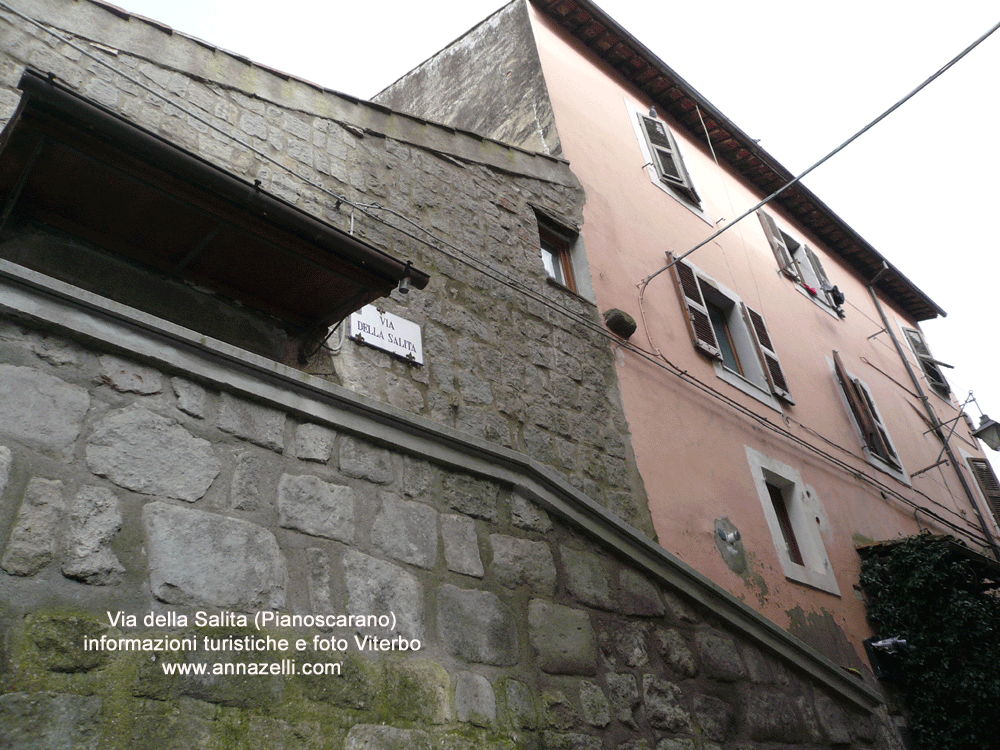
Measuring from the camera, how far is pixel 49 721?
7.03 feet

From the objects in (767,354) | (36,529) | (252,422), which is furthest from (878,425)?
(36,529)

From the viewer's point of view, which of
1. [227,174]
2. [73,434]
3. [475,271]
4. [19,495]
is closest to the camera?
[19,495]

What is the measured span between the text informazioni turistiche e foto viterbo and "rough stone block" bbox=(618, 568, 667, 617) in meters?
1.46

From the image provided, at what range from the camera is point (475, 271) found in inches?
212

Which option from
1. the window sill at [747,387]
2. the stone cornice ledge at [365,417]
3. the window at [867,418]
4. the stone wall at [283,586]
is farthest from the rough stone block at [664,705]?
the window at [867,418]

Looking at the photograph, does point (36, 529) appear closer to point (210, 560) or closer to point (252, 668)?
point (210, 560)

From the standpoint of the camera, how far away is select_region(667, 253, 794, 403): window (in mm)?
7543

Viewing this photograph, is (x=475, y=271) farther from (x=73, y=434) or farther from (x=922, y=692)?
(x=922, y=692)

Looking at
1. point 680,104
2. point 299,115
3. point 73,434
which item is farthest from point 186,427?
point 680,104

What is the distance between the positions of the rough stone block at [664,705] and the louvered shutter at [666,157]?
6326mm

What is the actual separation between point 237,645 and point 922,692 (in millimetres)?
6014

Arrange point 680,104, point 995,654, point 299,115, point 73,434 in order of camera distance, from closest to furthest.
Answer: point 73,434 → point 299,115 → point 995,654 → point 680,104

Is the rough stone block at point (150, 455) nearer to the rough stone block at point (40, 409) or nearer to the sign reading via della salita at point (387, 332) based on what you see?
the rough stone block at point (40, 409)

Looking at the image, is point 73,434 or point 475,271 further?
point 475,271
